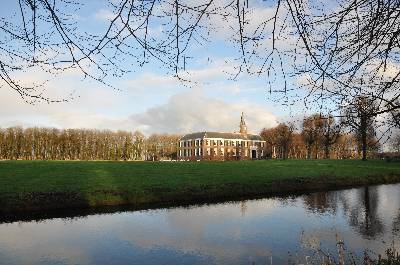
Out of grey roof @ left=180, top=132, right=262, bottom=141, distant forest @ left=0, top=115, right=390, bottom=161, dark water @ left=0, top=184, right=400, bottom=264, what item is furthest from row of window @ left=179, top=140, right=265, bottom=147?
dark water @ left=0, top=184, right=400, bottom=264

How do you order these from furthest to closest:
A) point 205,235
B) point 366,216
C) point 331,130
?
point 366,216, point 205,235, point 331,130

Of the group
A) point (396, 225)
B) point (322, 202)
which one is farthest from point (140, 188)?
point (396, 225)

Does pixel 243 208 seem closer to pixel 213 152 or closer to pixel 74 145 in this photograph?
pixel 213 152

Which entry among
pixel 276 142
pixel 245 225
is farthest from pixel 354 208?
pixel 276 142

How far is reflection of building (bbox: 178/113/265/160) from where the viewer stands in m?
120

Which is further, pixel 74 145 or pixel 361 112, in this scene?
pixel 74 145

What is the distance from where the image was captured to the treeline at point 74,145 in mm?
110750

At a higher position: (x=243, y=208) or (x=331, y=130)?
(x=331, y=130)

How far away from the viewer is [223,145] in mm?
121875

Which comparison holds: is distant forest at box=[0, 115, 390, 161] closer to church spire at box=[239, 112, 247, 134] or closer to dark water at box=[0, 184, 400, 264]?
church spire at box=[239, 112, 247, 134]

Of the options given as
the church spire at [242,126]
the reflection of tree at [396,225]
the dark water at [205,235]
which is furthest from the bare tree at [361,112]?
the church spire at [242,126]

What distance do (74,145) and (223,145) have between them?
42.9 meters

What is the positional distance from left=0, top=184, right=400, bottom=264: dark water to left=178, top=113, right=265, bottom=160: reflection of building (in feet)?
301

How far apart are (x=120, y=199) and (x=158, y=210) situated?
371 centimetres
